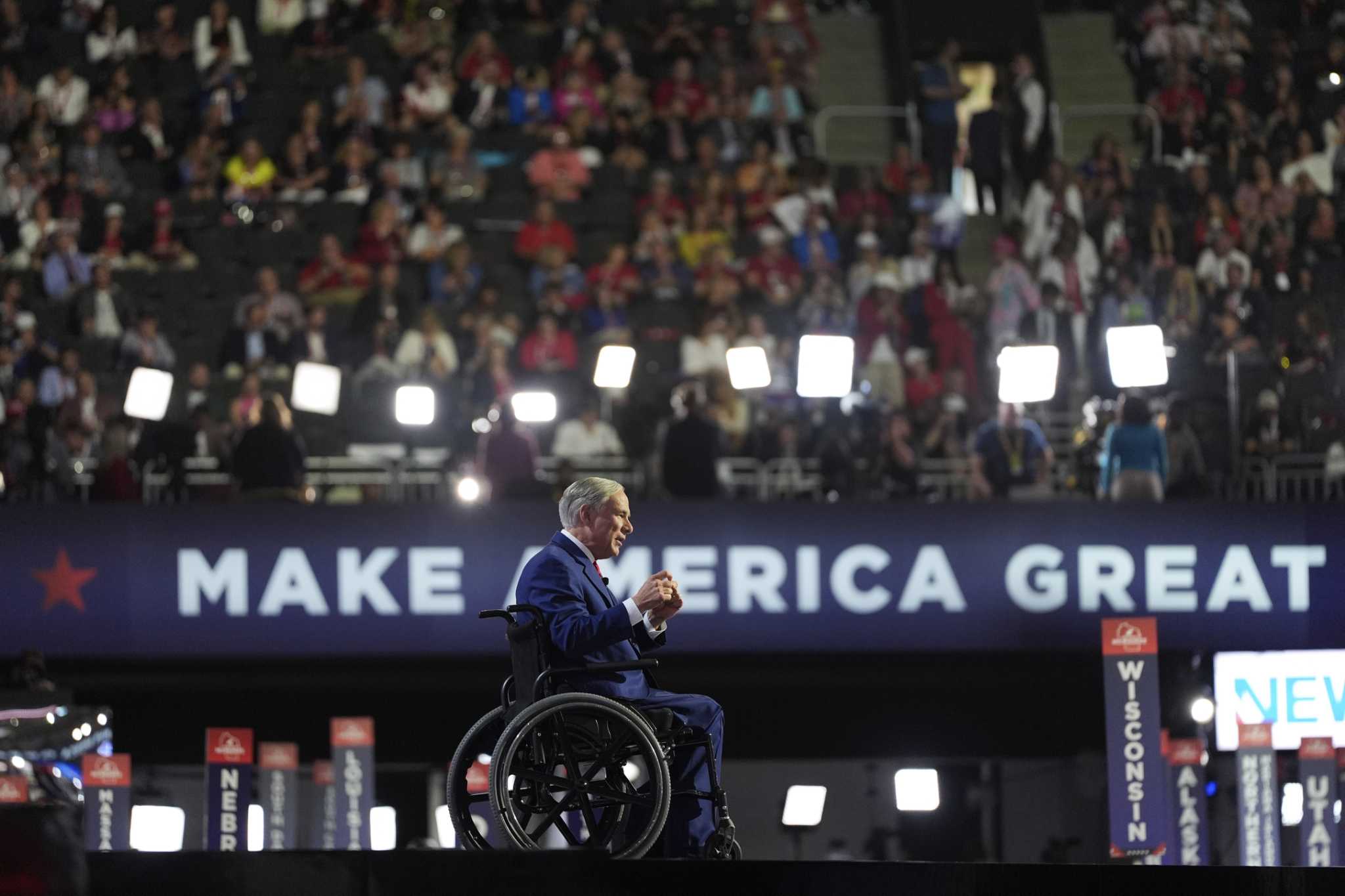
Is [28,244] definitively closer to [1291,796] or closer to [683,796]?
[1291,796]

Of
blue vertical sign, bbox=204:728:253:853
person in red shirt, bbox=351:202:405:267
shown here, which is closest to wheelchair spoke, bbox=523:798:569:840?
blue vertical sign, bbox=204:728:253:853

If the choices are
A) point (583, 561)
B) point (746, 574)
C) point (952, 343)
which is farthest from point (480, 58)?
point (583, 561)

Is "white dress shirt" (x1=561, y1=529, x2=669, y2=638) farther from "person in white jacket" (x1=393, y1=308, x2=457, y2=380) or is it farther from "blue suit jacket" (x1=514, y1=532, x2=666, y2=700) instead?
"person in white jacket" (x1=393, y1=308, x2=457, y2=380)

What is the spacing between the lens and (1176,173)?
54.3 feet

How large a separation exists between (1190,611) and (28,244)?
8.10 m

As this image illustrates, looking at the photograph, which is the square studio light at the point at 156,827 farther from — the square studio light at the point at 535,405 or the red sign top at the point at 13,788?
the square studio light at the point at 535,405

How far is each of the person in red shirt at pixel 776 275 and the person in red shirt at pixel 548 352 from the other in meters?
1.46

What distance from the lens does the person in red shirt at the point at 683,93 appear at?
16.6 m

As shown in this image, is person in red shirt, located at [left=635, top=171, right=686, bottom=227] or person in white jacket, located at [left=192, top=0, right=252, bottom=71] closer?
person in red shirt, located at [left=635, top=171, right=686, bottom=227]

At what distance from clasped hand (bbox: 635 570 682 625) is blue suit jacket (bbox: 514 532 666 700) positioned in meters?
0.06

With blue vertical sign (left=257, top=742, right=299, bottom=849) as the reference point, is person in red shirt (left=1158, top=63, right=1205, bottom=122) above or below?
above

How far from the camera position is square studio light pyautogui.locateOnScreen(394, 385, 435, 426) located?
1321cm

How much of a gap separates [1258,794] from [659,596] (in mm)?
6094

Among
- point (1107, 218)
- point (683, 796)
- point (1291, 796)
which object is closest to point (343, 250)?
point (1107, 218)
